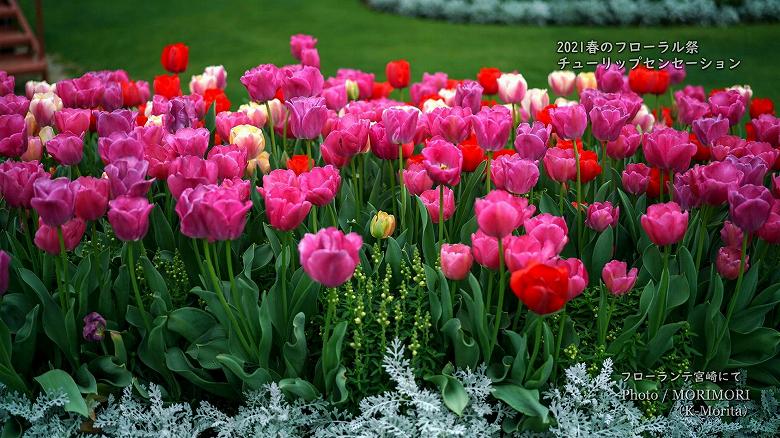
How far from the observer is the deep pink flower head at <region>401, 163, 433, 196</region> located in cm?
233

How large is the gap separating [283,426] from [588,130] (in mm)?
1766

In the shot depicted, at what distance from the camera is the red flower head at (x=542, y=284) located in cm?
172

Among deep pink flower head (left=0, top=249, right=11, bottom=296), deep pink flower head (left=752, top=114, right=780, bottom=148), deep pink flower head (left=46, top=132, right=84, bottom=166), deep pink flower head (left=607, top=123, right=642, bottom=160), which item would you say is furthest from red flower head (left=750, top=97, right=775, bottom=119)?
deep pink flower head (left=0, top=249, right=11, bottom=296)

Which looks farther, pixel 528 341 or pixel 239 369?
pixel 528 341

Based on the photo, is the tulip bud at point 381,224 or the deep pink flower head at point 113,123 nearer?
the tulip bud at point 381,224

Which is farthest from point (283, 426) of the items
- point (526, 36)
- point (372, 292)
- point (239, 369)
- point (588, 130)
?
point (526, 36)

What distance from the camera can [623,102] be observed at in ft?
8.64

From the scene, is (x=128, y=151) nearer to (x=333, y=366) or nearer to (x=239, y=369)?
(x=239, y=369)

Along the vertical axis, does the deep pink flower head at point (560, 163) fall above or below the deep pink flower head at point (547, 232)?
above

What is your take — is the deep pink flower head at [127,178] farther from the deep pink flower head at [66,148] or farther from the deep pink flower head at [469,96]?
the deep pink flower head at [469,96]

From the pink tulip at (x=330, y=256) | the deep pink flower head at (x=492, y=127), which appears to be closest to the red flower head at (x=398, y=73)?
the deep pink flower head at (x=492, y=127)

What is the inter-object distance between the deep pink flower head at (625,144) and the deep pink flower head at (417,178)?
0.80 meters

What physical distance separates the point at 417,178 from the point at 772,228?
97 cm

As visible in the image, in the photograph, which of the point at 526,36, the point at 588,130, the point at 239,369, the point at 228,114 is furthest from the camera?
the point at 526,36
